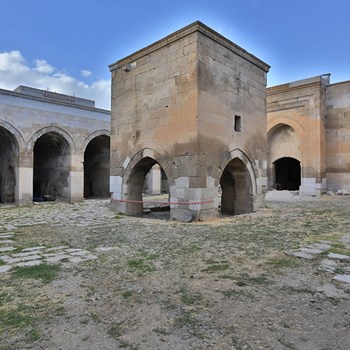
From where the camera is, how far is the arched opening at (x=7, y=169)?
554 inches

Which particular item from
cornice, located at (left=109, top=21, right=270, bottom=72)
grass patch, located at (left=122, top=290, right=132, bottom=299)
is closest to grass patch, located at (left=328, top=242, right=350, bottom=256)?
grass patch, located at (left=122, top=290, right=132, bottom=299)

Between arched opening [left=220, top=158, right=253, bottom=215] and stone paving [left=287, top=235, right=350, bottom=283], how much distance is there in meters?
4.71

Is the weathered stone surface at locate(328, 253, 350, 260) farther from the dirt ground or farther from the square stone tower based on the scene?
the square stone tower

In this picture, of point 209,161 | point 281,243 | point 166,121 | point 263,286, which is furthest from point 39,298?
point 166,121

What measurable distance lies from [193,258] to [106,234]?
2.54 m

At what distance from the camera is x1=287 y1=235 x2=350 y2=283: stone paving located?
3.68m

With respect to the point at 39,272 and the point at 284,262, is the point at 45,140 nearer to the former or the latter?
the point at 39,272

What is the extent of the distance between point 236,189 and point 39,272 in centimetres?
Result: 754

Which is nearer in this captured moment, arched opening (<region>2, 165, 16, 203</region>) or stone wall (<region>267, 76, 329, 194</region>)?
arched opening (<region>2, 165, 16, 203</region>)

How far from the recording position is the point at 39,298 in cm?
306

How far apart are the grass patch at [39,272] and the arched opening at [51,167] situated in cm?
1177

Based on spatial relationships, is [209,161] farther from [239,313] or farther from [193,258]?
[239,313]

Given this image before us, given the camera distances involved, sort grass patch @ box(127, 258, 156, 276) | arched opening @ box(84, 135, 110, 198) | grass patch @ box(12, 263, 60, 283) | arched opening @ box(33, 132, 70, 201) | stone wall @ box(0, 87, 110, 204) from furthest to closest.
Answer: arched opening @ box(84, 135, 110, 198) → arched opening @ box(33, 132, 70, 201) → stone wall @ box(0, 87, 110, 204) → grass patch @ box(127, 258, 156, 276) → grass patch @ box(12, 263, 60, 283)

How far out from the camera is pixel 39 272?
3828 millimetres
